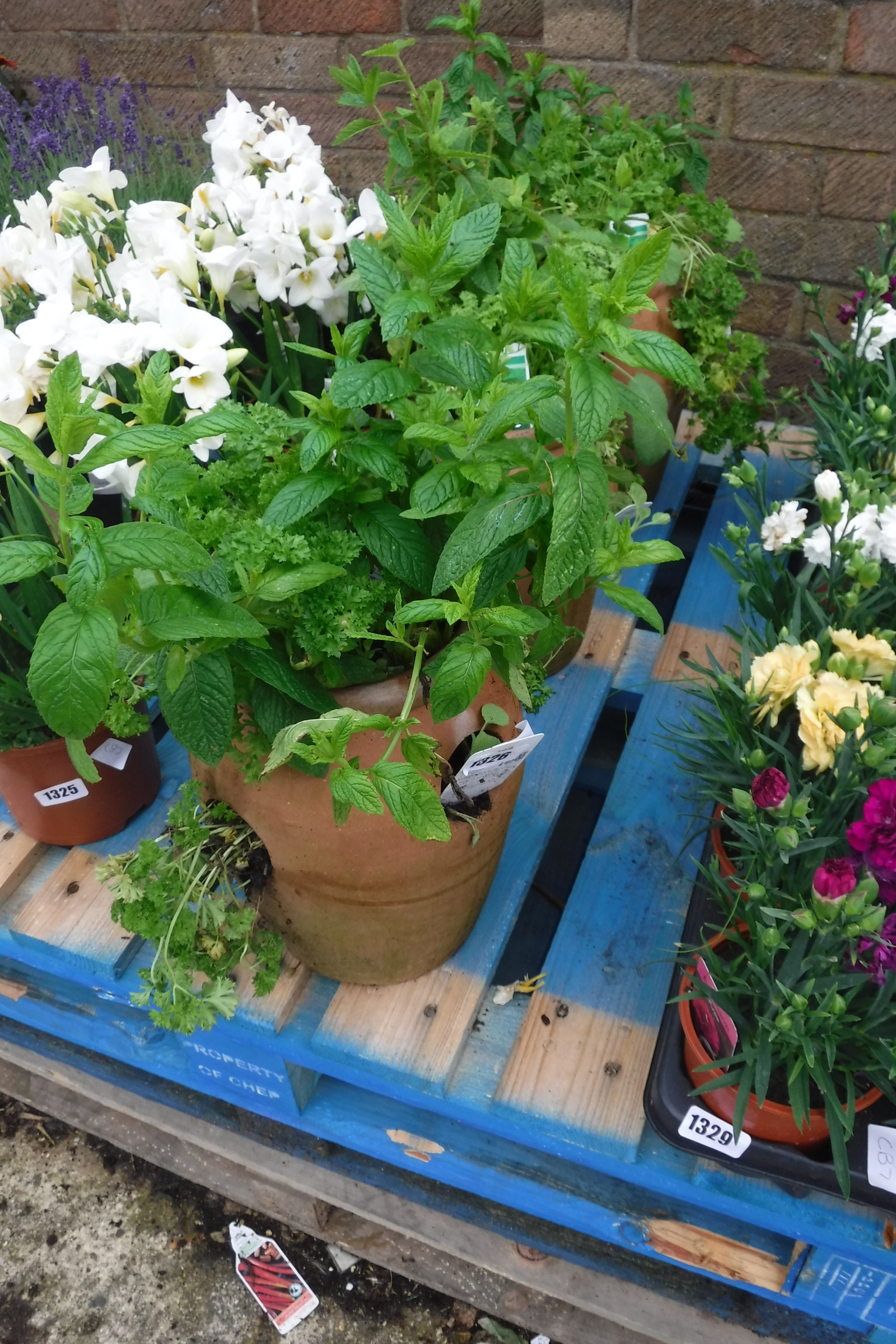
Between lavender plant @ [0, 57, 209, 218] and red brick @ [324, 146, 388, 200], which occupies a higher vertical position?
lavender plant @ [0, 57, 209, 218]

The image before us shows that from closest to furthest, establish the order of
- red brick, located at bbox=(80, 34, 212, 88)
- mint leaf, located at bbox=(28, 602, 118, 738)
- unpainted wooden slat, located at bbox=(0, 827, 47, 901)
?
mint leaf, located at bbox=(28, 602, 118, 738)
unpainted wooden slat, located at bbox=(0, 827, 47, 901)
red brick, located at bbox=(80, 34, 212, 88)

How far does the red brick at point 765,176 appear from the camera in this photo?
1.81 m

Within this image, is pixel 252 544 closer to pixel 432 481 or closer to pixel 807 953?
pixel 432 481

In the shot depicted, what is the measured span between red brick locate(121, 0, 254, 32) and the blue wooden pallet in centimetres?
183

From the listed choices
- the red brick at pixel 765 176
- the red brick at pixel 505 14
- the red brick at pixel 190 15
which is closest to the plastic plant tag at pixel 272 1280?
the red brick at pixel 765 176

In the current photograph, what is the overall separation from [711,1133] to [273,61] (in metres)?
2.33

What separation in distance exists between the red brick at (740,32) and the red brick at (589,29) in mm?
37

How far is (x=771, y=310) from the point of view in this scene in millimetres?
2002

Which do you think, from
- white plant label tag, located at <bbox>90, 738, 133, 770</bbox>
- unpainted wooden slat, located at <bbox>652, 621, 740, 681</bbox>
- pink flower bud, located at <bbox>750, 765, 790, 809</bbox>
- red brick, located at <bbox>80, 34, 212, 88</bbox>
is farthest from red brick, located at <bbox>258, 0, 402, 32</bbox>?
pink flower bud, located at <bbox>750, 765, 790, 809</bbox>

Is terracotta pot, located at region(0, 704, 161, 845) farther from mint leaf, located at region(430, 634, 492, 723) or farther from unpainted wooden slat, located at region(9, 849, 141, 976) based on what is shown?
mint leaf, located at region(430, 634, 492, 723)

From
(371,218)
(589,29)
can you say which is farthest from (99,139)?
(371,218)

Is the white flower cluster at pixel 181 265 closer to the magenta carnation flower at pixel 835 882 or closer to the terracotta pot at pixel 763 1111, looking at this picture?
the magenta carnation flower at pixel 835 882

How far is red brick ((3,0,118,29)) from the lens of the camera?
2.35 meters

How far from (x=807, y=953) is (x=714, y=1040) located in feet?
0.44
